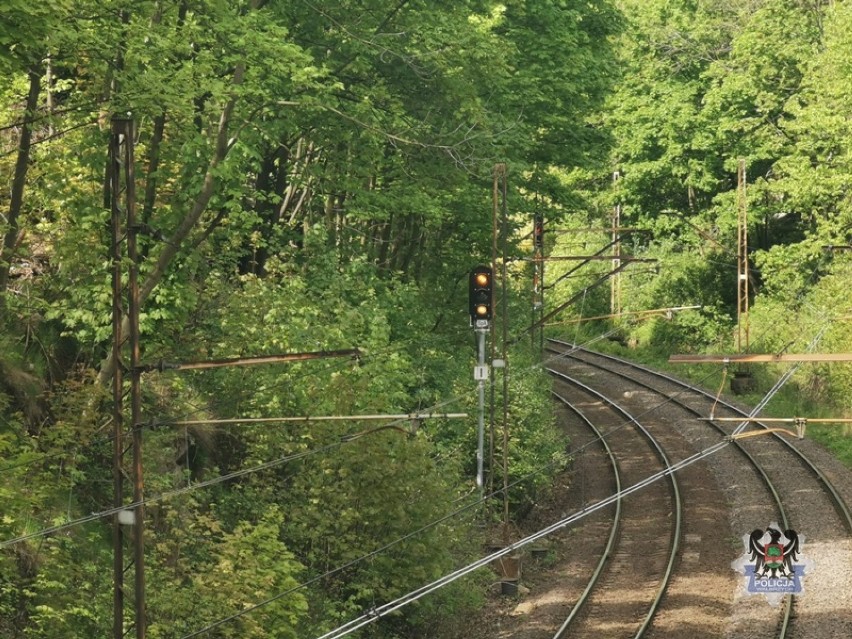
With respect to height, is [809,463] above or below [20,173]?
below

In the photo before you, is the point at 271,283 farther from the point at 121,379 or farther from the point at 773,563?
the point at 773,563

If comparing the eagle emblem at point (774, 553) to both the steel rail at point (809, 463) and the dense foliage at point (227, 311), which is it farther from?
the dense foliage at point (227, 311)

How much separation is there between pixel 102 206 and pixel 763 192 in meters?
34.3

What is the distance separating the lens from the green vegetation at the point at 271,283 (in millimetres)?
17484

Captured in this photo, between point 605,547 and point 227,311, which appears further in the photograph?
point 605,547

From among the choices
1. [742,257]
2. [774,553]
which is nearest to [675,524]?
[774,553]

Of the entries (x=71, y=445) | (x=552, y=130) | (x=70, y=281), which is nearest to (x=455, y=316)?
(x=552, y=130)

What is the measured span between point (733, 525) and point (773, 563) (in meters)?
3.32

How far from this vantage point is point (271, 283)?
80.5ft

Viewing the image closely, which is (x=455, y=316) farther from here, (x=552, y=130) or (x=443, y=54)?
(x=443, y=54)

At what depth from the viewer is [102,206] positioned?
65.5 feet

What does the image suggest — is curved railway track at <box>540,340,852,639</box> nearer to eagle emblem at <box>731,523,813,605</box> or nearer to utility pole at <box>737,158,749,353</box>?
eagle emblem at <box>731,523,813,605</box>

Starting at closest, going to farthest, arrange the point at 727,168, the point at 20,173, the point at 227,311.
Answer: the point at 20,173 → the point at 227,311 → the point at 727,168

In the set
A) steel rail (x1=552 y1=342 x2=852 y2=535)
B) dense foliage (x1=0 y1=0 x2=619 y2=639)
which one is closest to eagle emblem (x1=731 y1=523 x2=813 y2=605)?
steel rail (x1=552 y1=342 x2=852 y2=535)
